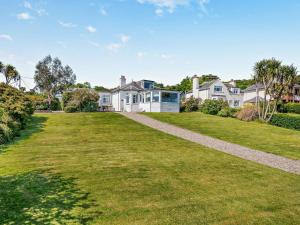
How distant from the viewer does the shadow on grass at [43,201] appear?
5.68m

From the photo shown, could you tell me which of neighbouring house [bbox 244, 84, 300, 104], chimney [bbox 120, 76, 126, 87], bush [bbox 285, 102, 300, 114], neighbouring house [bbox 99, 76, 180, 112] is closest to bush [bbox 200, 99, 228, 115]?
neighbouring house [bbox 99, 76, 180, 112]

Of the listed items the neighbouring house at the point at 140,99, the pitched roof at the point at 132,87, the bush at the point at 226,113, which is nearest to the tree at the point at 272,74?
the bush at the point at 226,113

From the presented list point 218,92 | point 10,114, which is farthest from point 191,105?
point 10,114

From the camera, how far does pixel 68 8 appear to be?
67.3ft

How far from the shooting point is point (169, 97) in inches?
1679

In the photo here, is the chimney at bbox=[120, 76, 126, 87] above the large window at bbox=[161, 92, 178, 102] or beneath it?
above

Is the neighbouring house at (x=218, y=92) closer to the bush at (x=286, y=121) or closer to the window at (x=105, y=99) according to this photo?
the window at (x=105, y=99)

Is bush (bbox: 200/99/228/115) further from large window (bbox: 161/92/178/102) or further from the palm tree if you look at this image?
the palm tree

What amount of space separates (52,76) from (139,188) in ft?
218

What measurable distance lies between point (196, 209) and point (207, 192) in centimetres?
137

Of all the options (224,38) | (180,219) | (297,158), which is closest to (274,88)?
(224,38)

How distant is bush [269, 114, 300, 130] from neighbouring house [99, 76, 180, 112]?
1611 cm

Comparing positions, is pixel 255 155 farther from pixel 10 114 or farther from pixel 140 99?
pixel 140 99

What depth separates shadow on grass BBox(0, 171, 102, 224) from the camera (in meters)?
5.68
